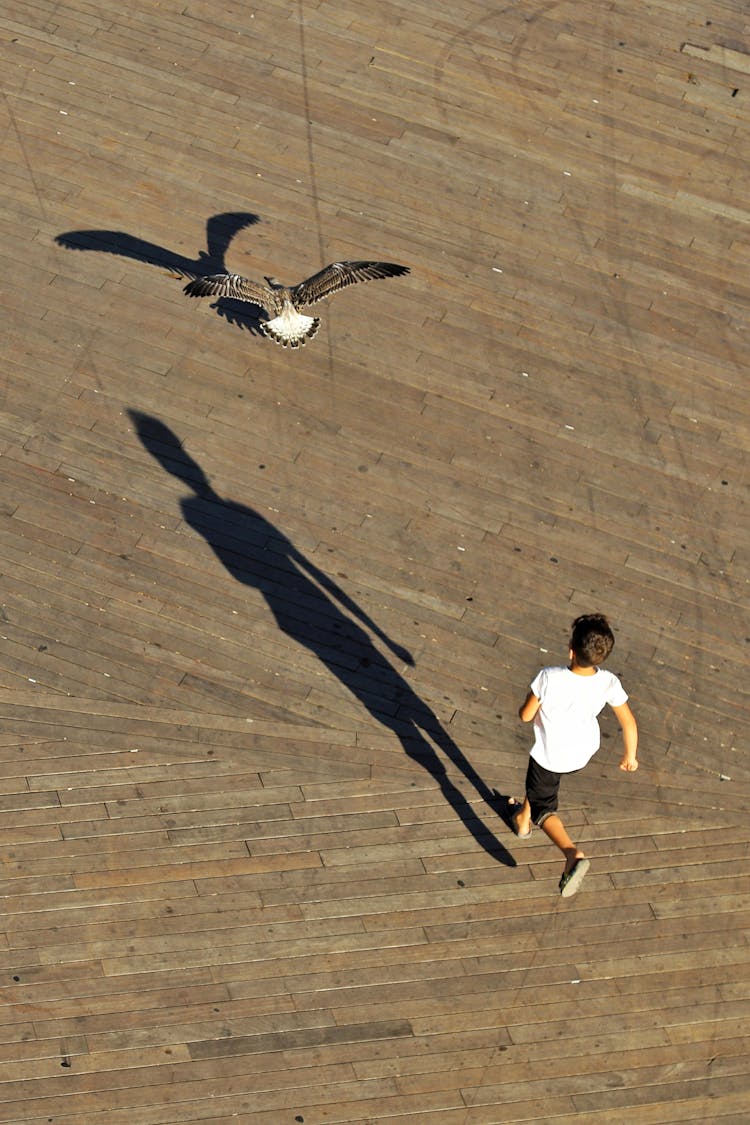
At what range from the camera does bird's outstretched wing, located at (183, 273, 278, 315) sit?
10289 mm

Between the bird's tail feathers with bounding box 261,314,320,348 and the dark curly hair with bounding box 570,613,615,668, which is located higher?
the bird's tail feathers with bounding box 261,314,320,348

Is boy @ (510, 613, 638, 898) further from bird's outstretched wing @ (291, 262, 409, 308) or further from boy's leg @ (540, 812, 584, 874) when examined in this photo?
bird's outstretched wing @ (291, 262, 409, 308)

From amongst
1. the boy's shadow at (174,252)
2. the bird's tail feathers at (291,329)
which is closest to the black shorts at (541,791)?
the bird's tail feathers at (291,329)

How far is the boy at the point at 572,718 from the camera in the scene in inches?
277

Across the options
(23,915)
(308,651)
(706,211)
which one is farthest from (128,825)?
(706,211)

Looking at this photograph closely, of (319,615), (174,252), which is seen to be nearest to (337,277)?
(174,252)

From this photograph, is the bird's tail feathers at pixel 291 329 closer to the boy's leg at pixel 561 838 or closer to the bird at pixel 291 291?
the bird at pixel 291 291

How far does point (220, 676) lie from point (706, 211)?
6144mm

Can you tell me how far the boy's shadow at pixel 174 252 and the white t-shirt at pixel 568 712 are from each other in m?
4.86

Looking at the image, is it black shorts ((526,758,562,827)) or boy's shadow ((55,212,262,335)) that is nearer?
black shorts ((526,758,562,827))

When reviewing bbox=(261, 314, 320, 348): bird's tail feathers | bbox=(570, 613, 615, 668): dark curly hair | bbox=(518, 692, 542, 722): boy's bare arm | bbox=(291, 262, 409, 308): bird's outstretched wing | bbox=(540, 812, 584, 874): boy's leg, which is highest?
bbox=(291, 262, 409, 308): bird's outstretched wing

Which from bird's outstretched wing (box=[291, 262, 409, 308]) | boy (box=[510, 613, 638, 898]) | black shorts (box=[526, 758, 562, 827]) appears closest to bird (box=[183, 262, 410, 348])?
bird's outstretched wing (box=[291, 262, 409, 308])

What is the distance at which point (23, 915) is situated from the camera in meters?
8.10

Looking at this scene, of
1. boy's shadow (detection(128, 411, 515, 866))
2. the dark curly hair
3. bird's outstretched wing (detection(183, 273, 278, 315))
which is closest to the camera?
the dark curly hair
